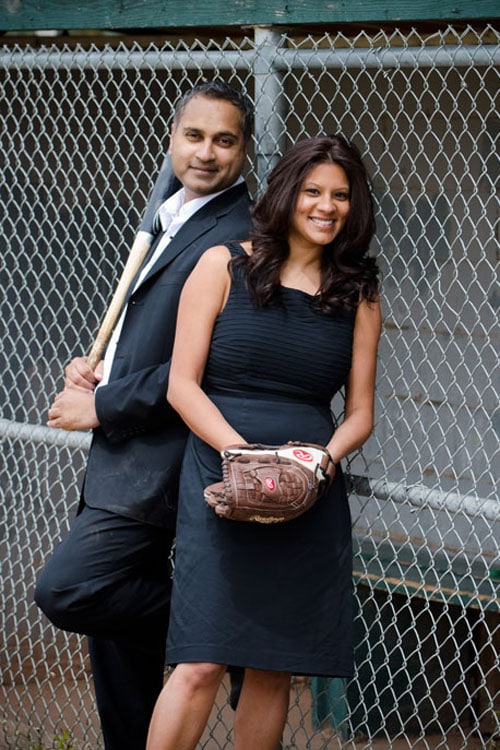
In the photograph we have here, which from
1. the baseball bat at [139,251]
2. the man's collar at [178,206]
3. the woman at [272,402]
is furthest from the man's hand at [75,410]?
the man's collar at [178,206]

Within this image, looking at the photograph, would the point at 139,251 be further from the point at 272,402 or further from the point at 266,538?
the point at 266,538

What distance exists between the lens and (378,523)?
6.11 m

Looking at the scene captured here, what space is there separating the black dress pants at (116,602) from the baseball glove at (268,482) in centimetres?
55

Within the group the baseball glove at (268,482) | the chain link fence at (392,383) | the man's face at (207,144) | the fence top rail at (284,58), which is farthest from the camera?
the chain link fence at (392,383)

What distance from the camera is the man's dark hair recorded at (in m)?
3.77

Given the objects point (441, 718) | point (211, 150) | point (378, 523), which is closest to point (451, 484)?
point (378, 523)

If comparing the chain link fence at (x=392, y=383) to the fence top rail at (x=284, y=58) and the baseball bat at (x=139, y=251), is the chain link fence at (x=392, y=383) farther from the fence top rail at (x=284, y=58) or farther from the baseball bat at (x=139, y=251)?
A: the baseball bat at (x=139, y=251)

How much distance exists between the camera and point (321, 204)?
11.2 ft

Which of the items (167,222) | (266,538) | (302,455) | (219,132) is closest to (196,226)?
(167,222)

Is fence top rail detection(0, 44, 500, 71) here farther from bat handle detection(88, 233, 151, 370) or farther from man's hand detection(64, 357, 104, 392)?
man's hand detection(64, 357, 104, 392)

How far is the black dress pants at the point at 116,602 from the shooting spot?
3.77m

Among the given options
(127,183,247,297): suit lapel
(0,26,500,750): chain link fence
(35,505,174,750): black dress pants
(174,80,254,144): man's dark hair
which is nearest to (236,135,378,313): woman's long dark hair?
(127,183,247,297): suit lapel

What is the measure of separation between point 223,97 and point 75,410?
3.29ft

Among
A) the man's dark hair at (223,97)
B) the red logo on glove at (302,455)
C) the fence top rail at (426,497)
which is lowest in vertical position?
the fence top rail at (426,497)
